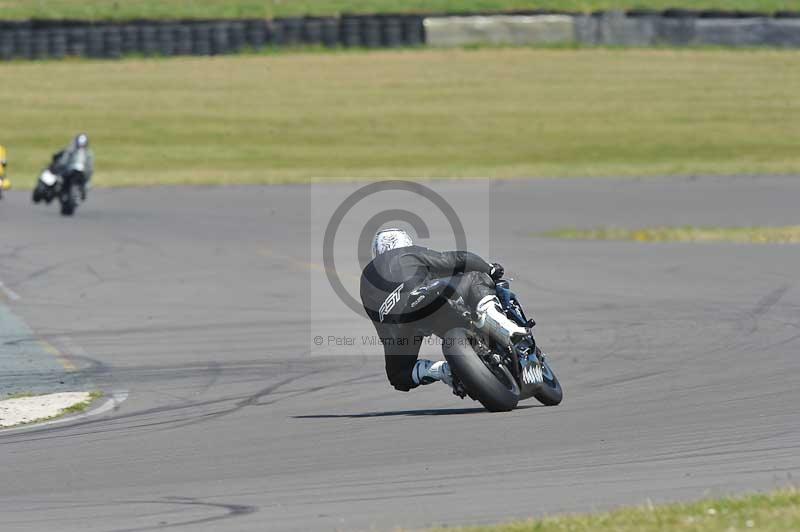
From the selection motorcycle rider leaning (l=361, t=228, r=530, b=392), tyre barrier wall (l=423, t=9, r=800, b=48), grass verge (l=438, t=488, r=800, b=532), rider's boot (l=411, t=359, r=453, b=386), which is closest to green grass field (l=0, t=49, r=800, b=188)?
tyre barrier wall (l=423, t=9, r=800, b=48)

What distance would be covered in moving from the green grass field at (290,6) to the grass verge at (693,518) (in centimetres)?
4059

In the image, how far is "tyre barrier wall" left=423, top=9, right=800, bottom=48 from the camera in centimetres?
4622

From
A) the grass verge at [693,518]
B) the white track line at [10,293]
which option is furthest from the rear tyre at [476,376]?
the white track line at [10,293]

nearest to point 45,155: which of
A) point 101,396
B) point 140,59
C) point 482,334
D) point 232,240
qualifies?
point 140,59

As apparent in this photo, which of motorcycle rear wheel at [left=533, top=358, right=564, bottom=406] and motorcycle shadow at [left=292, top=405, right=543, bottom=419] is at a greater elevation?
motorcycle rear wheel at [left=533, top=358, right=564, bottom=406]

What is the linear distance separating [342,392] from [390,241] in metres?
1.91

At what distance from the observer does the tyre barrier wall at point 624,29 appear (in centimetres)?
4622

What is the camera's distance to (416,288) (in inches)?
378

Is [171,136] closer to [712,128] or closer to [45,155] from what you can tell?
[45,155]

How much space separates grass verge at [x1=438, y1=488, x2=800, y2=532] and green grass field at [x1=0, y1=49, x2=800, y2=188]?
28.2 meters

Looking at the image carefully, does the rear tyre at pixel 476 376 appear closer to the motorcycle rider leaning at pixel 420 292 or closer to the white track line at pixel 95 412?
the motorcycle rider leaning at pixel 420 292

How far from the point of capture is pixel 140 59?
45.4m

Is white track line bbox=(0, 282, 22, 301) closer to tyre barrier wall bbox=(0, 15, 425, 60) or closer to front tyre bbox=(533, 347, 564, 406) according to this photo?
front tyre bbox=(533, 347, 564, 406)

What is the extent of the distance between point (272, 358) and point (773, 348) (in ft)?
14.6
